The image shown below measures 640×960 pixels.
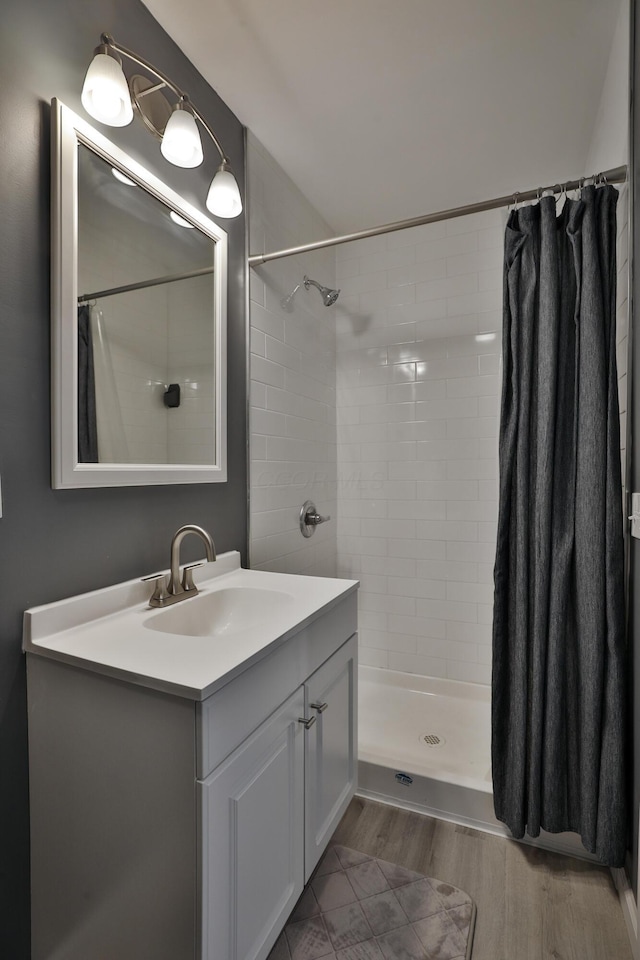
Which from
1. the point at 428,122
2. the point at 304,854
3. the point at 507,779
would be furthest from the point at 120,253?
the point at 507,779

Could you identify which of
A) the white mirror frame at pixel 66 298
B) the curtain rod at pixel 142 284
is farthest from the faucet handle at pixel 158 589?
the curtain rod at pixel 142 284

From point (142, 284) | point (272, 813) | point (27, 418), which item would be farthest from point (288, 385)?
point (272, 813)

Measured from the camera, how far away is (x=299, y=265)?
7.43ft

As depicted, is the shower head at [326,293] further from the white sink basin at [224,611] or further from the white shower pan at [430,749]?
the white shower pan at [430,749]

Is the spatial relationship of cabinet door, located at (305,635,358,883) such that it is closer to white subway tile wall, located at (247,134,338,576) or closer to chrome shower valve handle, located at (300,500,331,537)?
white subway tile wall, located at (247,134,338,576)

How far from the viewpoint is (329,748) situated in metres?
1.36

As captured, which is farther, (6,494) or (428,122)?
(428,122)

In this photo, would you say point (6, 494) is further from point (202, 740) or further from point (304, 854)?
point (304, 854)

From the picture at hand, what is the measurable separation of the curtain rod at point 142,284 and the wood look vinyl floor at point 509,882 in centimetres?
182

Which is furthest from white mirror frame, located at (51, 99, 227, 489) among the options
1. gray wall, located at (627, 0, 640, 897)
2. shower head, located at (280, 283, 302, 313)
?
gray wall, located at (627, 0, 640, 897)

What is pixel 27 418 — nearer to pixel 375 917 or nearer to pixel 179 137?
pixel 179 137

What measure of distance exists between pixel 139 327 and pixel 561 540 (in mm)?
1382

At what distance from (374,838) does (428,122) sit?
2.57 meters

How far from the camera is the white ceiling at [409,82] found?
1392 mm
